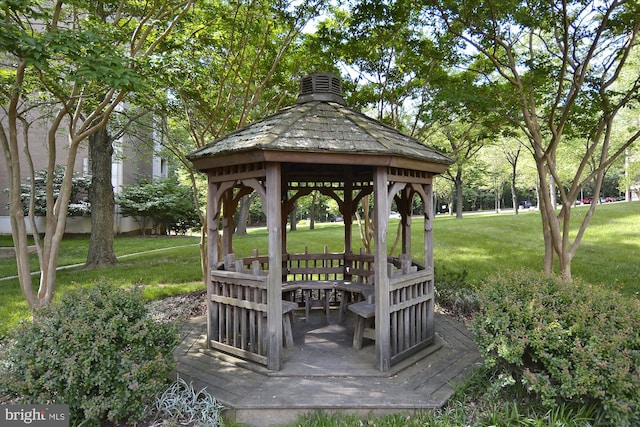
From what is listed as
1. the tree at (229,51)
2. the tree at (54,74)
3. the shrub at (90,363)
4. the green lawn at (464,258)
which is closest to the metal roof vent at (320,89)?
the tree at (229,51)

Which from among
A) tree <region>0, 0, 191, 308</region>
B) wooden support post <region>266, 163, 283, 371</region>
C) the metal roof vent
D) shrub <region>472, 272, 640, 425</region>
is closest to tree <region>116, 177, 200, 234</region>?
tree <region>0, 0, 191, 308</region>

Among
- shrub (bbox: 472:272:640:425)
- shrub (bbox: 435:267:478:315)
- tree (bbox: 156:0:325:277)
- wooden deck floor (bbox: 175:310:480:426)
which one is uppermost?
tree (bbox: 156:0:325:277)

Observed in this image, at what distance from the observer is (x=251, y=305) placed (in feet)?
15.3

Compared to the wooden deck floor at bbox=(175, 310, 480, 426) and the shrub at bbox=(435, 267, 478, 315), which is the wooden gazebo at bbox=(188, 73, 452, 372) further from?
the shrub at bbox=(435, 267, 478, 315)

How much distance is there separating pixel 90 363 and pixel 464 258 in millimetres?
10845

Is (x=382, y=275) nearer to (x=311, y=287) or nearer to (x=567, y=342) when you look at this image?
(x=567, y=342)

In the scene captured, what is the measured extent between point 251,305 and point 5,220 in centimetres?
2407

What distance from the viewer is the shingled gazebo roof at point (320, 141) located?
14.0ft

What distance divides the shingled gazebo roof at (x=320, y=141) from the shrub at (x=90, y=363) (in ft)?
7.30

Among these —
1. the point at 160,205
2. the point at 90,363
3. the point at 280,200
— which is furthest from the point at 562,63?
the point at 160,205

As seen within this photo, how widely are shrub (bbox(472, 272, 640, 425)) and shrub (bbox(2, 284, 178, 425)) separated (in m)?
3.43

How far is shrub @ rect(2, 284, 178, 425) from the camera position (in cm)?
322

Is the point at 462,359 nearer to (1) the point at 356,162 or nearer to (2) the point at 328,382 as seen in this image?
(2) the point at 328,382

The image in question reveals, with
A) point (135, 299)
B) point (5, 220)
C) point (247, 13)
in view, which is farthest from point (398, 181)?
point (5, 220)
